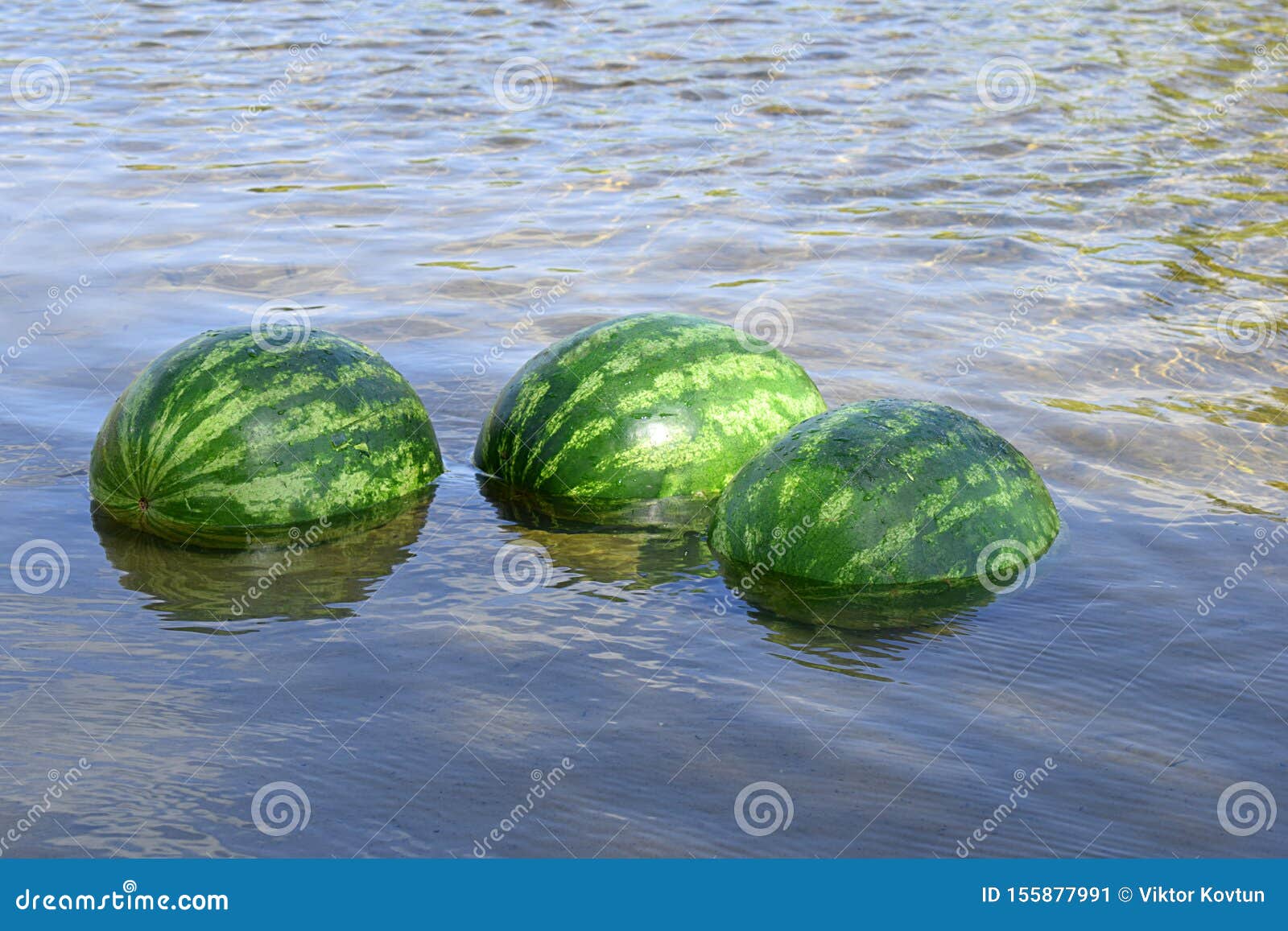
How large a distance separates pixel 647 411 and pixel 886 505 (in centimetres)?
128

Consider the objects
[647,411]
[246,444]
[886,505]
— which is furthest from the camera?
[647,411]

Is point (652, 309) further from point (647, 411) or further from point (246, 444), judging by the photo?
point (246, 444)

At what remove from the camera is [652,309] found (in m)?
10.0

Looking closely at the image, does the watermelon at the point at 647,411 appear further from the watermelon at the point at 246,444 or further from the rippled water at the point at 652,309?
the watermelon at the point at 246,444

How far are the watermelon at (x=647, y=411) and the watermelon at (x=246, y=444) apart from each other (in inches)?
28.1

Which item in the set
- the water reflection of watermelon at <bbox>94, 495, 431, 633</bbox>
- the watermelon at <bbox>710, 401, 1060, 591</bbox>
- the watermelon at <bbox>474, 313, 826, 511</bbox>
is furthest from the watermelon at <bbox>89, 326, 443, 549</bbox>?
the watermelon at <bbox>710, 401, 1060, 591</bbox>

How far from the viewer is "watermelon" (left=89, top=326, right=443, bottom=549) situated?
6.16m

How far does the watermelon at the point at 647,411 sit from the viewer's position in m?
6.51

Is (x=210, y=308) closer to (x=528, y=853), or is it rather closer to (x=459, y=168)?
(x=459, y=168)

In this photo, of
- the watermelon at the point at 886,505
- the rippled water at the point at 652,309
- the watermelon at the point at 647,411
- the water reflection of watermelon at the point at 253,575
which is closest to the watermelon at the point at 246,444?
the water reflection of watermelon at the point at 253,575

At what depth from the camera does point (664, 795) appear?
4.52 meters

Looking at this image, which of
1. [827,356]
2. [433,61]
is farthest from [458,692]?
[433,61]

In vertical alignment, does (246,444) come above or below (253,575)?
above

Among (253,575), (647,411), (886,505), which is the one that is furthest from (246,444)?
(886,505)
